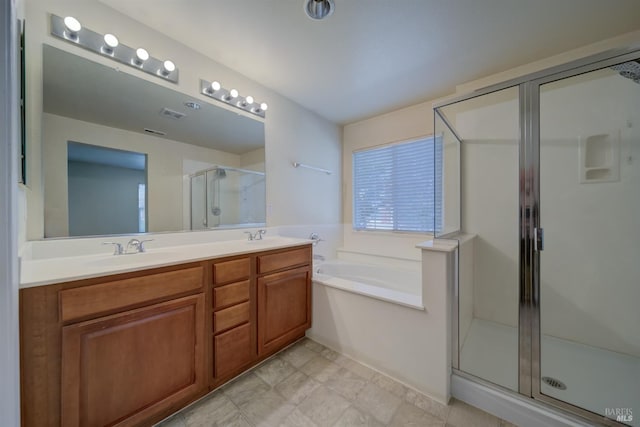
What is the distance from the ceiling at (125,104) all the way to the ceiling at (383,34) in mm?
432

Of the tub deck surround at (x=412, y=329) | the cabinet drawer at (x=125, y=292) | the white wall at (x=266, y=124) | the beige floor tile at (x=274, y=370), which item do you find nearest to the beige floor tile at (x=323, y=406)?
the beige floor tile at (x=274, y=370)

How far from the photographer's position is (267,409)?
4.39 feet

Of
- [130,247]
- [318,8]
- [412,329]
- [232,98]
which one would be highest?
[318,8]

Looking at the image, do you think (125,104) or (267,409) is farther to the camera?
(125,104)

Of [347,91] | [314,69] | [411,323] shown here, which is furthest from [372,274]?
[314,69]

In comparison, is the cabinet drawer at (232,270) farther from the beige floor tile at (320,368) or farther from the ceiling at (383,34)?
the ceiling at (383,34)

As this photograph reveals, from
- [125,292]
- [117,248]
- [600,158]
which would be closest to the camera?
[125,292]

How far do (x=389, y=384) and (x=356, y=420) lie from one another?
1.25 ft

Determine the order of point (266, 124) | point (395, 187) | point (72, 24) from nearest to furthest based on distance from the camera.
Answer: point (72, 24) < point (266, 124) < point (395, 187)

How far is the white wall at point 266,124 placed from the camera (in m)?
1.23

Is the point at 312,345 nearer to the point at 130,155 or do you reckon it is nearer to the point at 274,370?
the point at 274,370

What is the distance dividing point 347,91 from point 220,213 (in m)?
Result: 1.80

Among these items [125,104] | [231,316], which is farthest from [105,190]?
[231,316]

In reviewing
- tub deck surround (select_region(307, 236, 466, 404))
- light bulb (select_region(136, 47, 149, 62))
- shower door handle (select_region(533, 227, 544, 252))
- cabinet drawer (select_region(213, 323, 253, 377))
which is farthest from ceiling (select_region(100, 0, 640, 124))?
cabinet drawer (select_region(213, 323, 253, 377))
